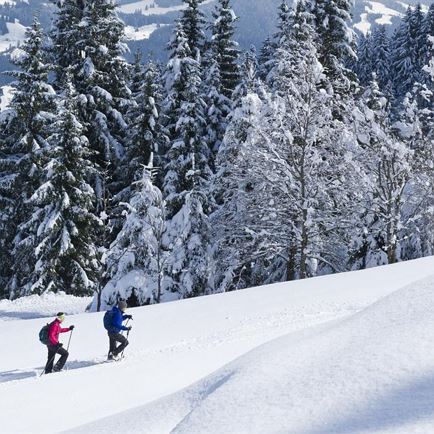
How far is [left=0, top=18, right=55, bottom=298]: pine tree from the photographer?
107 ft

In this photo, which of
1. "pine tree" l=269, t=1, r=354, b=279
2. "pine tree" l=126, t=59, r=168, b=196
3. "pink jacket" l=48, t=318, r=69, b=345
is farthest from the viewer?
"pine tree" l=126, t=59, r=168, b=196

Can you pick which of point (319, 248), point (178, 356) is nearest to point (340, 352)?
point (178, 356)

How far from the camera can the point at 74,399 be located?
36.3ft

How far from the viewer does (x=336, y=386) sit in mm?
4949

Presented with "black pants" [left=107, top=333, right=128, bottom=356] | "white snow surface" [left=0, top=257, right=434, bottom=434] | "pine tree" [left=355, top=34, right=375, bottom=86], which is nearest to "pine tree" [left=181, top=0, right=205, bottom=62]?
"white snow surface" [left=0, top=257, right=434, bottom=434]

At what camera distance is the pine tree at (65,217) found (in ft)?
98.0

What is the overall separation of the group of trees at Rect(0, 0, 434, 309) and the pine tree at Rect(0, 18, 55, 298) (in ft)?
0.28

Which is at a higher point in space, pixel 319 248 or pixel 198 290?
pixel 319 248

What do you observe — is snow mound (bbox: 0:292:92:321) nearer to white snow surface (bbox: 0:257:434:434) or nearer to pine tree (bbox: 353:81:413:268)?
white snow surface (bbox: 0:257:434:434)

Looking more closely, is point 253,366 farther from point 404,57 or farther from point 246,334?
point 404,57

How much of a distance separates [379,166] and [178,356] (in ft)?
46.6

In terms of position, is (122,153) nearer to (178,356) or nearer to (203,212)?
(203,212)

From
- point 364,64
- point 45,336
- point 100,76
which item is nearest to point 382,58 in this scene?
point 364,64

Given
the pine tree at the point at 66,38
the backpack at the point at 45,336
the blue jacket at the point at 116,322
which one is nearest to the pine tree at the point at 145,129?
the pine tree at the point at 66,38
